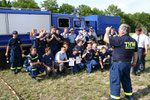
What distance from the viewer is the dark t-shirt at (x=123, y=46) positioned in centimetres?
296

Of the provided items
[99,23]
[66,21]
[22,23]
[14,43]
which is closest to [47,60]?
[14,43]

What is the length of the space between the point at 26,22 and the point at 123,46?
5.72 m

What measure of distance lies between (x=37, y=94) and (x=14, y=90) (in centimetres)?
78

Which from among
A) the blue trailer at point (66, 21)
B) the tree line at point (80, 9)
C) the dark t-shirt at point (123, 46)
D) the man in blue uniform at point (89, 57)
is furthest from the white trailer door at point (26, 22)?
the tree line at point (80, 9)

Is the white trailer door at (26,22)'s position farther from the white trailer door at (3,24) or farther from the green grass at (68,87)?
the green grass at (68,87)

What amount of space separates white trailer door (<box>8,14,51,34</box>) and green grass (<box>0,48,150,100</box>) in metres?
2.66

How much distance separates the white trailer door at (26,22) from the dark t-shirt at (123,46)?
216 inches

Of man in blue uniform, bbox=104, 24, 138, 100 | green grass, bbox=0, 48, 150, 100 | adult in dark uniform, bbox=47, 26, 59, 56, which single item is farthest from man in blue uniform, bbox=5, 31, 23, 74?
man in blue uniform, bbox=104, 24, 138, 100

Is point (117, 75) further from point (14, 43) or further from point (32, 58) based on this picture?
point (14, 43)

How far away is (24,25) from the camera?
723 cm

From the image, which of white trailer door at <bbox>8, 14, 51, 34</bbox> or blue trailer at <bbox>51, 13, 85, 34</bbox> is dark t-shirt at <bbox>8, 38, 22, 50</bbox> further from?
blue trailer at <bbox>51, 13, 85, 34</bbox>

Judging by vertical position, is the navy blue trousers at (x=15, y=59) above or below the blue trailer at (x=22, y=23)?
below

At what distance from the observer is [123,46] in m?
2.97

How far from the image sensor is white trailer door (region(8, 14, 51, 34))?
6.93 metres
